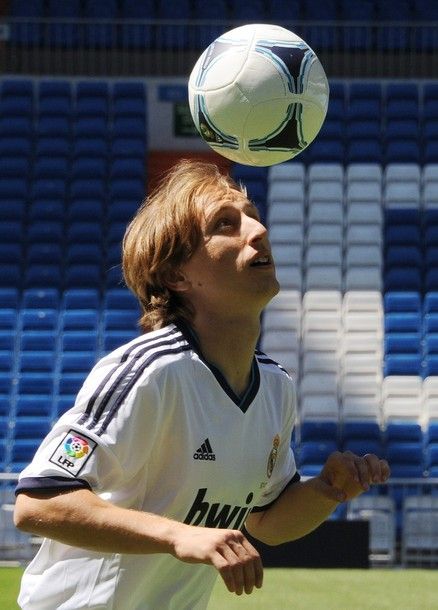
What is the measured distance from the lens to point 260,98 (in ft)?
17.5

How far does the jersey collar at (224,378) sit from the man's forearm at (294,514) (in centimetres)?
33

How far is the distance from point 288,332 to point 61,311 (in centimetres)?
268

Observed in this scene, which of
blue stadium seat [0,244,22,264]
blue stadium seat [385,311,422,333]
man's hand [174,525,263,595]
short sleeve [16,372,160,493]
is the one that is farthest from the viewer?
blue stadium seat [0,244,22,264]

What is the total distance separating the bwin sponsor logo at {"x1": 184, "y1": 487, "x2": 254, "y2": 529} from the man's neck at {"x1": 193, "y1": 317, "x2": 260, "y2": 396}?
0.28 m

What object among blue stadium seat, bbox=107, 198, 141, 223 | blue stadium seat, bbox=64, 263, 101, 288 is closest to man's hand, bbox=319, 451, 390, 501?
blue stadium seat, bbox=64, 263, 101, 288

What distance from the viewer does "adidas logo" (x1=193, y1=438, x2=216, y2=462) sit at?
9.74ft

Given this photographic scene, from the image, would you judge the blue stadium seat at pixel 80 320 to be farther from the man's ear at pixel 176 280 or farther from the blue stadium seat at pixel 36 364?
the man's ear at pixel 176 280

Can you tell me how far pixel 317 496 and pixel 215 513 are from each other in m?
0.36

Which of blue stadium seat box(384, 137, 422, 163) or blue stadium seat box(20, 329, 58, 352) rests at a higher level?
blue stadium seat box(384, 137, 422, 163)

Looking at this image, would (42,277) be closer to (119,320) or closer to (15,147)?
(119,320)

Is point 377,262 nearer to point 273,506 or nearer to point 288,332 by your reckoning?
point 288,332

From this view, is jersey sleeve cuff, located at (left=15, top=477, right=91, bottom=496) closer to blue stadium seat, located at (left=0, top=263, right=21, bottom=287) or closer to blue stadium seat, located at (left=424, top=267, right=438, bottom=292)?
blue stadium seat, located at (left=424, top=267, right=438, bottom=292)

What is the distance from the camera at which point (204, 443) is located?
299cm

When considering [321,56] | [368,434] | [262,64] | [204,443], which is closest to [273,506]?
[204,443]
